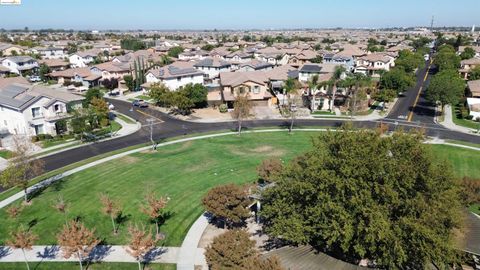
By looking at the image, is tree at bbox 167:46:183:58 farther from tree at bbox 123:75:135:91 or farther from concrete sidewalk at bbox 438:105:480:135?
concrete sidewalk at bbox 438:105:480:135

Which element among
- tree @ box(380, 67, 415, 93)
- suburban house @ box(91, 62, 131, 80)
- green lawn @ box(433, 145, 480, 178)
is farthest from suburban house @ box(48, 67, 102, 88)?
green lawn @ box(433, 145, 480, 178)

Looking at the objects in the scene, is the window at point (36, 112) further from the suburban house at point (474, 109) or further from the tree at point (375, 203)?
the suburban house at point (474, 109)

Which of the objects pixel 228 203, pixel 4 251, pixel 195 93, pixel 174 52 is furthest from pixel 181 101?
pixel 174 52

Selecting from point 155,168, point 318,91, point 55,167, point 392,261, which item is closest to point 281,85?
point 318,91

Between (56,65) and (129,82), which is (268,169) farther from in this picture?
(56,65)

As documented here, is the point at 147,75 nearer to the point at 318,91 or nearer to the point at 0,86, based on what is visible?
the point at 0,86

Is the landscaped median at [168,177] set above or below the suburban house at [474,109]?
below

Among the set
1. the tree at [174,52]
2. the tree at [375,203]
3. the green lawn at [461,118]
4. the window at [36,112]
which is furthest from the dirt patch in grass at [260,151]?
the tree at [174,52]
